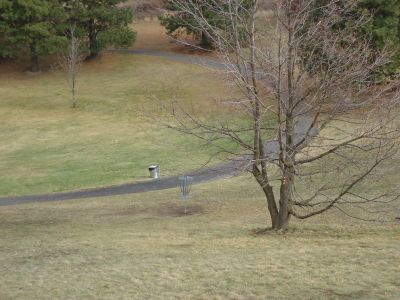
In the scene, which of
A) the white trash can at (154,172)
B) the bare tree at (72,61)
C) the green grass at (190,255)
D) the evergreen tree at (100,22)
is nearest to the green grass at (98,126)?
the white trash can at (154,172)

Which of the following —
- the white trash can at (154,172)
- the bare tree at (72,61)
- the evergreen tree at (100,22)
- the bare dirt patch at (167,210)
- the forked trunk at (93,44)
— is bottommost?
the bare dirt patch at (167,210)

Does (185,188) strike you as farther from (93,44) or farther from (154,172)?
(93,44)

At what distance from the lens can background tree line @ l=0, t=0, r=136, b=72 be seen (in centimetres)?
4069

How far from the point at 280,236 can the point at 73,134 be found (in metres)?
19.3

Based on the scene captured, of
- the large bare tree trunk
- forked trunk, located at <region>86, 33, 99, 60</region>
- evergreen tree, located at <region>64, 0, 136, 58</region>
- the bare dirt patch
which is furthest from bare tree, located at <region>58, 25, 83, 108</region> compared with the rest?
the bare dirt patch

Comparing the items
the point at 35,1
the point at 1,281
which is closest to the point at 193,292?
the point at 1,281

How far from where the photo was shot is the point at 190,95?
36906 millimetres

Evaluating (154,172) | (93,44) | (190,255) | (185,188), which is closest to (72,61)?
(93,44)

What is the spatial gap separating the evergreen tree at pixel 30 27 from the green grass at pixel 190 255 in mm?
25618

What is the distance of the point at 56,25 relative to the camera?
4231 cm

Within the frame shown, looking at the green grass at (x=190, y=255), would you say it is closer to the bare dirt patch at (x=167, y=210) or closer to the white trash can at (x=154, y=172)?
the bare dirt patch at (x=167, y=210)

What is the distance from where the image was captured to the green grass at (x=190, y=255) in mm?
8609

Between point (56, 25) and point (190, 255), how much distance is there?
3461 centimetres

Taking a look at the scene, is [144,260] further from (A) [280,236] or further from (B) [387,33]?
(B) [387,33]
